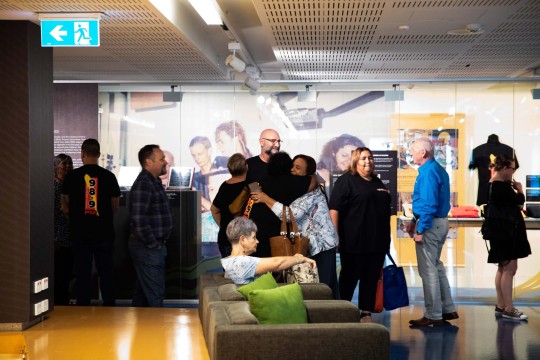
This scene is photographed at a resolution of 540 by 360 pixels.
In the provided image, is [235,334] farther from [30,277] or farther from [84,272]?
[84,272]

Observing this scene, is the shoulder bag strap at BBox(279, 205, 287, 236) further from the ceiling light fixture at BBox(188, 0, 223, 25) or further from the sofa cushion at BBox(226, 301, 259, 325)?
the sofa cushion at BBox(226, 301, 259, 325)

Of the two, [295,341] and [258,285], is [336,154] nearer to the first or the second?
[258,285]

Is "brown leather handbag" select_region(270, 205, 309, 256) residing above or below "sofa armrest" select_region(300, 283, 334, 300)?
above

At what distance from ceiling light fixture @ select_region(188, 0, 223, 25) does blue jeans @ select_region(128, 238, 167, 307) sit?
2.47 meters

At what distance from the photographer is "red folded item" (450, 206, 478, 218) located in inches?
404

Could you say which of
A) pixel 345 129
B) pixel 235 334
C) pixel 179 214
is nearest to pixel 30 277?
pixel 235 334

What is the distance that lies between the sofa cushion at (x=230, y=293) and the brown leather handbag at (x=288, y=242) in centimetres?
156

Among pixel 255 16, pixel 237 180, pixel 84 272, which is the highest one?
pixel 255 16

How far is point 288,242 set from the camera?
24.1 ft

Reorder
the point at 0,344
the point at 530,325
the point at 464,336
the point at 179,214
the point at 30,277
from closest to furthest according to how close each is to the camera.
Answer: the point at 0,344, the point at 30,277, the point at 464,336, the point at 530,325, the point at 179,214

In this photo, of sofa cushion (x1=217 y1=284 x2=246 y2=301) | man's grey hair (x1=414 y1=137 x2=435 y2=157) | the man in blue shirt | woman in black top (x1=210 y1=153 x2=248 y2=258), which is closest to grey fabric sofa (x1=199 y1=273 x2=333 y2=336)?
sofa cushion (x1=217 y1=284 x2=246 y2=301)

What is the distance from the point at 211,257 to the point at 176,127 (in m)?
1.62

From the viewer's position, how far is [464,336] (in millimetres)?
8164

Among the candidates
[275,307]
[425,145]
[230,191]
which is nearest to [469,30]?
[425,145]
